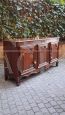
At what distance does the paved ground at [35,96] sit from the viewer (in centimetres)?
321

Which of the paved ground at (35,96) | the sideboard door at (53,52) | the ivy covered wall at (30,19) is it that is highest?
the ivy covered wall at (30,19)

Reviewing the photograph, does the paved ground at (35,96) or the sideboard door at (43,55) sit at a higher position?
the sideboard door at (43,55)

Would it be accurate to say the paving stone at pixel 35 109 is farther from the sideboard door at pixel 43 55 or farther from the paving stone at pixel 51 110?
the sideboard door at pixel 43 55

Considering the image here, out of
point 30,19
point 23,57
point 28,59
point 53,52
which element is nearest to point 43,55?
point 53,52

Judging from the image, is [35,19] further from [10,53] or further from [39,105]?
[39,105]

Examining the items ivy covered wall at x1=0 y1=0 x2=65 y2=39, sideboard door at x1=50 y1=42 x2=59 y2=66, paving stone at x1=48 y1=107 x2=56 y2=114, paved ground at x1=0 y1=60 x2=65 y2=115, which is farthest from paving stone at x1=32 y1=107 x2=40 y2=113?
ivy covered wall at x1=0 y1=0 x2=65 y2=39

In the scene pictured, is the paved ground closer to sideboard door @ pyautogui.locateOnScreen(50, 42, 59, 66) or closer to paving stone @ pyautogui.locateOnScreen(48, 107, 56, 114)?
paving stone @ pyautogui.locateOnScreen(48, 107, 56, 114)

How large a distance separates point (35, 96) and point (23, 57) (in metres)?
0.98

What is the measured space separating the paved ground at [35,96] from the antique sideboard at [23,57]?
235 millimetres

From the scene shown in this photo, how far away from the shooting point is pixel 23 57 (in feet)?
14.5

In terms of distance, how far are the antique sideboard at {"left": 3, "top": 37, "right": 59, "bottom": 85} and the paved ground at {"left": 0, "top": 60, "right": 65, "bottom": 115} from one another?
9.3 inches

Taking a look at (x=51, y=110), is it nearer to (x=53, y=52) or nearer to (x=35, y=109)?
(x=35, y=109)

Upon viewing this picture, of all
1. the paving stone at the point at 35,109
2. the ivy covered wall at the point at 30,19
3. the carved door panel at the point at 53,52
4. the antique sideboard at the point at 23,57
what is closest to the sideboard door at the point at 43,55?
the antique sideboard at the point at 23,57

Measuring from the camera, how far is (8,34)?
253 inches
